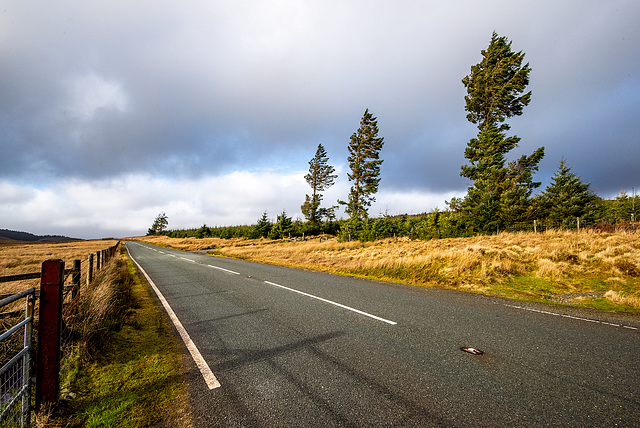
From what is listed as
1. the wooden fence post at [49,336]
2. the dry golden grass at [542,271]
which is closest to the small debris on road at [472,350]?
the dry golden grass at [542,271]

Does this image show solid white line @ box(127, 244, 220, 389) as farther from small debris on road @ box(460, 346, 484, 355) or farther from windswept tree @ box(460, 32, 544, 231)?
windswept tree @ box(460, 32, 544, 231)

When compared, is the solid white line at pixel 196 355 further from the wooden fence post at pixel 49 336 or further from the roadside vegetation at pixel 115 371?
the wooden fence post at pixel 49 336

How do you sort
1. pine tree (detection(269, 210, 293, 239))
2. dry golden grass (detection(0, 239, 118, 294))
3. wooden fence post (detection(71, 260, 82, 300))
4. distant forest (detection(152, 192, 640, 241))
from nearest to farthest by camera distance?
Answer: wooden fence post (detection(71, 260, 82, 300)), dry golden grass (detection(0, 239, 118, 294)), distant forest (detection(152, 192, 640, 241)), pine tree (detection(269, 210, 293, 239))

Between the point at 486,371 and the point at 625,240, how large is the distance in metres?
13.5

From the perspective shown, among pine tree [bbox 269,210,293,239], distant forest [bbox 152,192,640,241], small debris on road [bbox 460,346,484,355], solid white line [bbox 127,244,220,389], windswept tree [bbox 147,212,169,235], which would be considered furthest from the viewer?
windswept tree [bbox 147,212,169,235]

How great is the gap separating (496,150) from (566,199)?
28.5 feet

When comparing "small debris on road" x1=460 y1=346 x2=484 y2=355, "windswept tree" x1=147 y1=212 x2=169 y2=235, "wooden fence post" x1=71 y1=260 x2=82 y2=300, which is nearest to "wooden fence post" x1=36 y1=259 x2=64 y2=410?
"wooden fence post" x1=71 y1=260 x2=82 y2=300

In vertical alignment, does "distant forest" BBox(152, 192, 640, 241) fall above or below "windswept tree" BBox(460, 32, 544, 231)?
below

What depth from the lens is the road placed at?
2670 millimetres

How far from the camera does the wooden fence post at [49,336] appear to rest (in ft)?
8.86

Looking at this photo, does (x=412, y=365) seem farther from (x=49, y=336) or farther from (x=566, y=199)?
(x=566, y=199)

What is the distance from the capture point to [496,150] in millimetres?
25781

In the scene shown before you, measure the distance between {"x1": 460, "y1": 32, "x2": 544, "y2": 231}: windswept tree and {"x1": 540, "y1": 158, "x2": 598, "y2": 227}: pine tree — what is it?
270 centimetres

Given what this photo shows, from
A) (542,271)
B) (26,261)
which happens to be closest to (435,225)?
(542,271)
